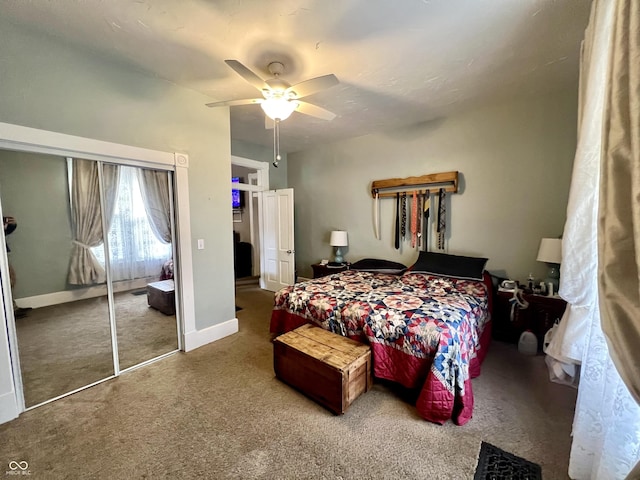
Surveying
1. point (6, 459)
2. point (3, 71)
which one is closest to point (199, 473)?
point (6, 459)

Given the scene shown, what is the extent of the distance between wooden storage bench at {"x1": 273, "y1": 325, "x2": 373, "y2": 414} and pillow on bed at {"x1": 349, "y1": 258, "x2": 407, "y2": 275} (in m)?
1.64

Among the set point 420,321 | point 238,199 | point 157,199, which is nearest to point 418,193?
point 420,321

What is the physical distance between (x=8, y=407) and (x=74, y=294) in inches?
31.6

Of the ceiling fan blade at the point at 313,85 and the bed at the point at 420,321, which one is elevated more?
the ceiling fan blade at the point at 313,85

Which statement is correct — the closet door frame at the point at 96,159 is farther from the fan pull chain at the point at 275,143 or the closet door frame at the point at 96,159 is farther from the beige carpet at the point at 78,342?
the fan pull chain at the point at 275,143

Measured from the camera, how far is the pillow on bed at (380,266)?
12.1 feet

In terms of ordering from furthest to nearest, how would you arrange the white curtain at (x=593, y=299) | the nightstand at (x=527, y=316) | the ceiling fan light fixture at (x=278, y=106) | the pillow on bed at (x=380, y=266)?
the pillow on bed at (x=380, y=266)
the nightstand at (x=527, y=316)
the ceiling fan light fixture at (x=278, y=106)
the white curtain at (x=593, y=299)

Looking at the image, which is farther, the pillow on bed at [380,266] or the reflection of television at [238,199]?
the reflection of television at [238,199]

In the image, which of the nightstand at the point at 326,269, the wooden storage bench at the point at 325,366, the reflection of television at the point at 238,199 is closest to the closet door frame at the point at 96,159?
the wooden storage bench at the point at 325,366

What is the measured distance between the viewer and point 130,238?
7.94ft

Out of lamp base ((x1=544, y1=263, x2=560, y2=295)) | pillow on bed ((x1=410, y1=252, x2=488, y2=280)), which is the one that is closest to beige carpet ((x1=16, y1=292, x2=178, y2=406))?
pillow on bed ((x1=410, y1=252, x2=488, y2=280))

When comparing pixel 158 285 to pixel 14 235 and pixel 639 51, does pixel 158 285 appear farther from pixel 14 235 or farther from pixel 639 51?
pixel 639 51

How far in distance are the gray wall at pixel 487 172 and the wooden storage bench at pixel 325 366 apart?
7.17 feet

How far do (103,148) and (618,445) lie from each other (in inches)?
141
